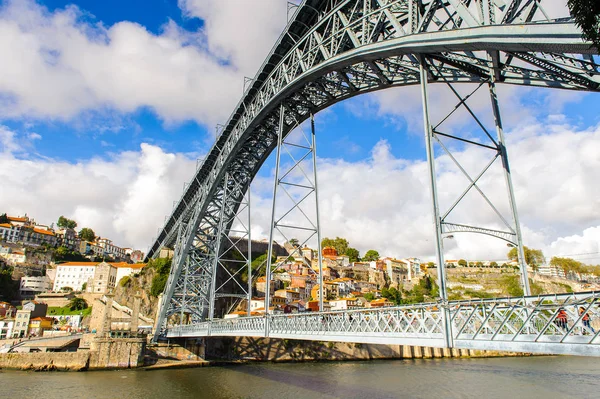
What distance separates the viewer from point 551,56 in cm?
751

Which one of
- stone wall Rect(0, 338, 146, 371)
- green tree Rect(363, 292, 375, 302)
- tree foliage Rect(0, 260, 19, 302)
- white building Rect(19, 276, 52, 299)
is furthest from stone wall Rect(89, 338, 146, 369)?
white building Rect(19, 276, 52, 299)

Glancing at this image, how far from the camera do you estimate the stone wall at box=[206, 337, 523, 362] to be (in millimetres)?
32656

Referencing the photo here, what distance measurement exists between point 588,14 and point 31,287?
73.8m

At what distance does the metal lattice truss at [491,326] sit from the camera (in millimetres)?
5336

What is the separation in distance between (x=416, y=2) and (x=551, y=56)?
315 centimetres

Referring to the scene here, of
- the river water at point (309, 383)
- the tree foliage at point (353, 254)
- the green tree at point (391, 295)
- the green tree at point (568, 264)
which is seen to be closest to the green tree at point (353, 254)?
the tree foliage at point (353, 254)

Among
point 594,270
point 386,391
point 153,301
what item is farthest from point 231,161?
point 594,270

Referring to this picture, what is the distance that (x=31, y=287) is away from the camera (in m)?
62.2

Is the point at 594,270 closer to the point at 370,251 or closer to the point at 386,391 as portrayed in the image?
the point at 370,251

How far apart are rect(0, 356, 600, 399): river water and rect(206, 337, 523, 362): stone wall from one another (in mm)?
2961

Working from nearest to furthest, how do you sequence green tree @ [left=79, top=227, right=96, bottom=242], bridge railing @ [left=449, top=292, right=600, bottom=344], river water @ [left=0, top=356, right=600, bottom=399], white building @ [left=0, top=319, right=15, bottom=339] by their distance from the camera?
bridge railing @ [left=449, top=292, right=600, bottom=344] → river water @ [left=0, top=356, right=600, bottom=399] → white building @ [left=0, top=319, right=15, bottom=339] → green tree @ [left=79, top=227, right=96, bottom=242]

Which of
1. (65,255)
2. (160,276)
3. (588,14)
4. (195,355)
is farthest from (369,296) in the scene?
(65,255)

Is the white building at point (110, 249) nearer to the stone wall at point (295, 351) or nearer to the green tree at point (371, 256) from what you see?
the green tree at point (371, 256)

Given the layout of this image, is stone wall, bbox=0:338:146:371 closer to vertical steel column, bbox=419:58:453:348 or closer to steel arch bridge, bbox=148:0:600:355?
steel arch bridge, bbox=148:0:600:355
